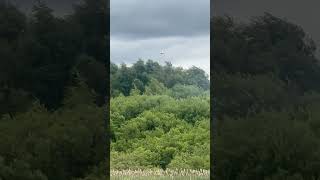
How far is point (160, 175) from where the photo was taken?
5.77m

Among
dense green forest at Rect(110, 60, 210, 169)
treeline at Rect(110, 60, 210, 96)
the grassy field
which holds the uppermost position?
treeline at Rect(110, 60, 210, 96)

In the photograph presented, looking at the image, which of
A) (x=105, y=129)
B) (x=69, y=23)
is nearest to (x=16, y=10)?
(x=69, y=23)

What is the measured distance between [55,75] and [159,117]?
262 centimetres

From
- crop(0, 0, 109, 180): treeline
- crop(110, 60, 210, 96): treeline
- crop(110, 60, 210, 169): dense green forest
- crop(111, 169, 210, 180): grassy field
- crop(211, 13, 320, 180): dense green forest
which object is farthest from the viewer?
crop(110, 60, 210, 96): treeline

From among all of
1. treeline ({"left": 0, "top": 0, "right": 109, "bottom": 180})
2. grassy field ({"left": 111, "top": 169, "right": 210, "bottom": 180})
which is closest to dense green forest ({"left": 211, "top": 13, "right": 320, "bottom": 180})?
grassy field ({"left": 111, "top": 169, "right": 210, "bottom": 180})

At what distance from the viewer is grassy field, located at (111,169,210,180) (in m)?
5.57

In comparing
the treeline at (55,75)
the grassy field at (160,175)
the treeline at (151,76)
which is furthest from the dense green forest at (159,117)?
the treeline at (55,75)

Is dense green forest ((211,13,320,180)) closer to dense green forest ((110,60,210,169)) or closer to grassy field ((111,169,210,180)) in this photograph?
grassy field ((111,169,210,180))

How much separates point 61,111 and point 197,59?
264 centimetres

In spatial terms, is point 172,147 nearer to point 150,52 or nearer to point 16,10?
point 150,52

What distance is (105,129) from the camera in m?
4.78

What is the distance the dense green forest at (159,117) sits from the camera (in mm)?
6719

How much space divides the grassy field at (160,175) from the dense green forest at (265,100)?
0.87 metres

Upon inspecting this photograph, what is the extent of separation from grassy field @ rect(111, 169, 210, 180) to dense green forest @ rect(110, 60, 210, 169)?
16.2 inches
